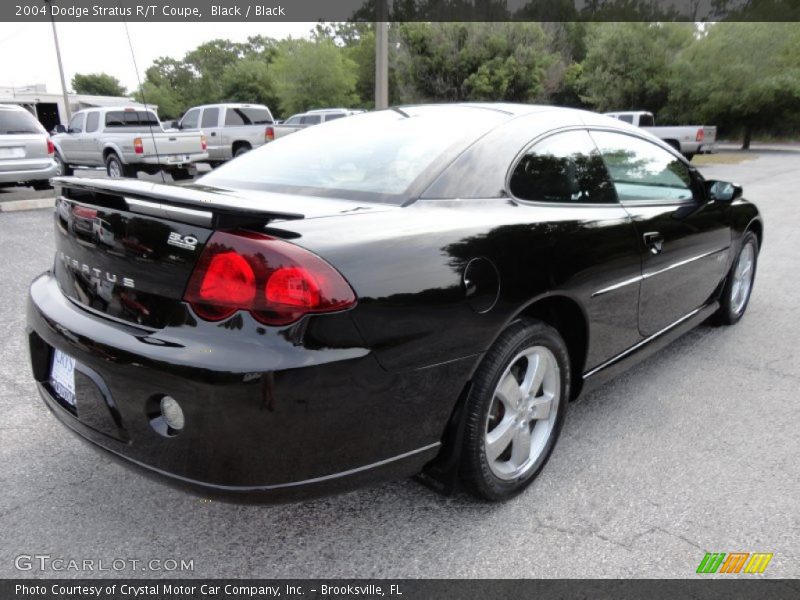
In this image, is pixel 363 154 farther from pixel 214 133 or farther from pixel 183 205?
pixel 214 133

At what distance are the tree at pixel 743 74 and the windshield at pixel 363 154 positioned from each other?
34339 mm

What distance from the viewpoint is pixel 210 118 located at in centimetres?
1695

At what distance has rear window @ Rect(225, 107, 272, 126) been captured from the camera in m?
16.6

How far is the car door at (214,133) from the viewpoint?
16734 mm

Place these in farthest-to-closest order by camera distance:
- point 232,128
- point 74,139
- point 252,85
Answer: point 252,85 → point 232,128 → point 74,139

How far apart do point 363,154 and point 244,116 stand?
15.5 meters

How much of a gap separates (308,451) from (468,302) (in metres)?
0.71

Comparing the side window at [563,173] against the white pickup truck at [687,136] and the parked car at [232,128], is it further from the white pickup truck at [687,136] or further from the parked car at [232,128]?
the white pickup truck at [687,136]

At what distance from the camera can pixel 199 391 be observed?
1.65 metres

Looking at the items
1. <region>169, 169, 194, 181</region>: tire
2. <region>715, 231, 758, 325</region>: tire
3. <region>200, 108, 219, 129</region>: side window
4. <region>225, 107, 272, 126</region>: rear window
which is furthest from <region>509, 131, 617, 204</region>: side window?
<region>200, 108, 219, 129</region>: side window

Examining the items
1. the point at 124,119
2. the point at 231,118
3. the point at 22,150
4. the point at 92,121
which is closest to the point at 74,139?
the point at 92,121

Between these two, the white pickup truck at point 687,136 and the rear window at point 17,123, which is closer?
the rear window at point 17,123

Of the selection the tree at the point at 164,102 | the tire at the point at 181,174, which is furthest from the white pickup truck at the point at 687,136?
the tree at the point at 164,102

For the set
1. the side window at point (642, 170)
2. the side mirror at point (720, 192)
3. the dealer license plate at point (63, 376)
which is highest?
the side window at point (642, 170)
